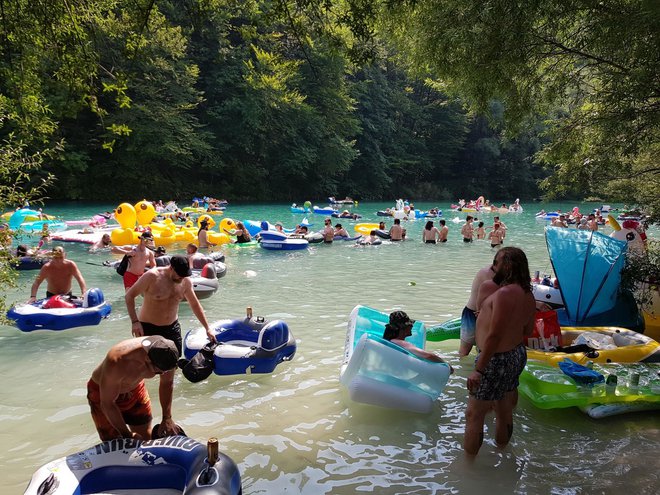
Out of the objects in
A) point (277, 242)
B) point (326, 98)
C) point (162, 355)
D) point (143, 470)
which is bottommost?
point (143, 470)

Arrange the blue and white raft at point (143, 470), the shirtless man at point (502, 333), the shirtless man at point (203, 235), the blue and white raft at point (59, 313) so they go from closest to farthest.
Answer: the blue and white raft at point (143, 470) < the shirtless man at point (502, 333) < the blue and white raft at point (59, 313) < the shirtless man at point (203, 235)

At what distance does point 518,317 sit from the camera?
3.44 m

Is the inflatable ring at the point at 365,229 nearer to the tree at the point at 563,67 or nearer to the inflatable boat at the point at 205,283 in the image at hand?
the inflatable boat at the point at 205,283

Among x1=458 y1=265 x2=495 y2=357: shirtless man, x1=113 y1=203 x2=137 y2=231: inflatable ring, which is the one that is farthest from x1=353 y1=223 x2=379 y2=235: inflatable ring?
x1=458 y1=265 x2=495 y2=357: shirtless man

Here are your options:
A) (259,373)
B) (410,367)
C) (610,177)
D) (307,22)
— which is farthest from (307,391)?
(610,177)

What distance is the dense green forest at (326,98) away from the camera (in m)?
4.34

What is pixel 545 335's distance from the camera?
19.0 feet

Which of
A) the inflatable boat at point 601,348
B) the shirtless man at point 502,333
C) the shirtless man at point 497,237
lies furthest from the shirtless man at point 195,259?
the shirtless man at point 497,237

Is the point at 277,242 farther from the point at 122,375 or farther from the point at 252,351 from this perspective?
the point at 122,375

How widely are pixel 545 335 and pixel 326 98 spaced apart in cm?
3468

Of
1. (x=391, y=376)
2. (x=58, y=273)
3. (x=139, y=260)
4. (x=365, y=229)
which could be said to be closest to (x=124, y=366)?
(x=391, y=376)

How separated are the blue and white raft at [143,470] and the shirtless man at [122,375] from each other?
0.15m

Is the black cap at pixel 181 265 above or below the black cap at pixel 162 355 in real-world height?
above

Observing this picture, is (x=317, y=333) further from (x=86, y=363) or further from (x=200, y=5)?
(x=200, y=5)
